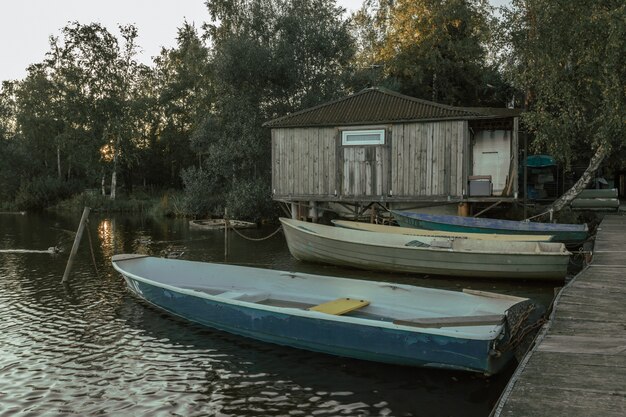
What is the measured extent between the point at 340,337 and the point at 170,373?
2678 millimetres

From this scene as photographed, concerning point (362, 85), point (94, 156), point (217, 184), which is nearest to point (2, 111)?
point (94, 156)

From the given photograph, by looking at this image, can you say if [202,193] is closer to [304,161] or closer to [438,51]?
[304,161]

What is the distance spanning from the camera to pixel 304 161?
73.0 feet

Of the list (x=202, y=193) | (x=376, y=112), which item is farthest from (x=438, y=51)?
(x=202, y=193)

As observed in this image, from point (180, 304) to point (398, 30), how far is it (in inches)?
1221

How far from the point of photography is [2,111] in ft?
174

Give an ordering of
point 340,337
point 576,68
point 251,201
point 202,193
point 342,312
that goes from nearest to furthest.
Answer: point 340,337, point 342,312, point 576,68, point 251,201, point 202,193

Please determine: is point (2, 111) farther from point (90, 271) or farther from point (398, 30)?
point (90, 271)

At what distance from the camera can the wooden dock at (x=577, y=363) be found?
15.6ft

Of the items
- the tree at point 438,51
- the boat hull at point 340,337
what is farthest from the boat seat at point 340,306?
the tree at point 438,51

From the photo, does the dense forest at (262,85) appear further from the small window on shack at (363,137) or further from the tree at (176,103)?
the small window on shack at (363,137)

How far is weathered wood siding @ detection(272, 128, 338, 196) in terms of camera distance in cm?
2173

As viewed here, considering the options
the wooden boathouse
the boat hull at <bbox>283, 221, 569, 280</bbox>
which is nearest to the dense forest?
the wooden boathouse

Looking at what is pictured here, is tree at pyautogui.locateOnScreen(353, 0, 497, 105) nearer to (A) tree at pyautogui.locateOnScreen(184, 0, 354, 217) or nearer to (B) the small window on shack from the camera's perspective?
(A) tree at pyautogui.locateOnScreen(184, 0, 354, 217)
